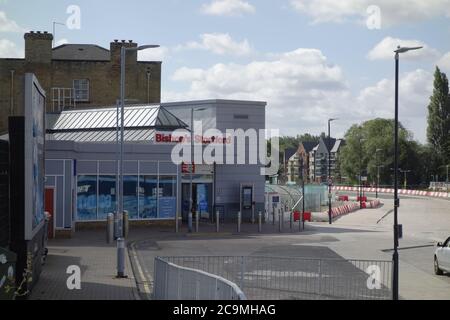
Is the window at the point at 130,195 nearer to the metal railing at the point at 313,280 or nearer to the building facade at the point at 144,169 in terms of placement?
the building facade at the point at 144,169

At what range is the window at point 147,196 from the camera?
37.3m

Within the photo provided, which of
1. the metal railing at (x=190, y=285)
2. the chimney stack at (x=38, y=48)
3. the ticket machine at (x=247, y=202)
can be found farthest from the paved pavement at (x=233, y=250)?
the chimney stack at (x=38, y=48)

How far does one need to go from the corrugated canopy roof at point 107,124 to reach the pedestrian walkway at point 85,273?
40.9ft

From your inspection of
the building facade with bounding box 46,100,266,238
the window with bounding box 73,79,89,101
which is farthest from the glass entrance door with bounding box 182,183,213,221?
the window with bounding box 73,79,89,101

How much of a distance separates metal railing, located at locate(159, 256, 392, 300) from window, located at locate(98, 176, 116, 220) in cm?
1668

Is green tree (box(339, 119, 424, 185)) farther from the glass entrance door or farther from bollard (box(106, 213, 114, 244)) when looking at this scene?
bollard (box(106, 213, 114, 244))

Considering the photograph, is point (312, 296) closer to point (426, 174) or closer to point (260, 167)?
point (260, 167)

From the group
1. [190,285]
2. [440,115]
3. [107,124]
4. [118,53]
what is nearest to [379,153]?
[440,115]

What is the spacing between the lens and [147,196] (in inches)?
1471

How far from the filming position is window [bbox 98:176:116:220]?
117 feet

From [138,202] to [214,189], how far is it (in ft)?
24.7

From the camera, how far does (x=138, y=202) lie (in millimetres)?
37156

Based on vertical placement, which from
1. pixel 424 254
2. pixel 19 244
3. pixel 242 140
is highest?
pixel 242 140

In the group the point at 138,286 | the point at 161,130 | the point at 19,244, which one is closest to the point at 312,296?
the point at 138,286
